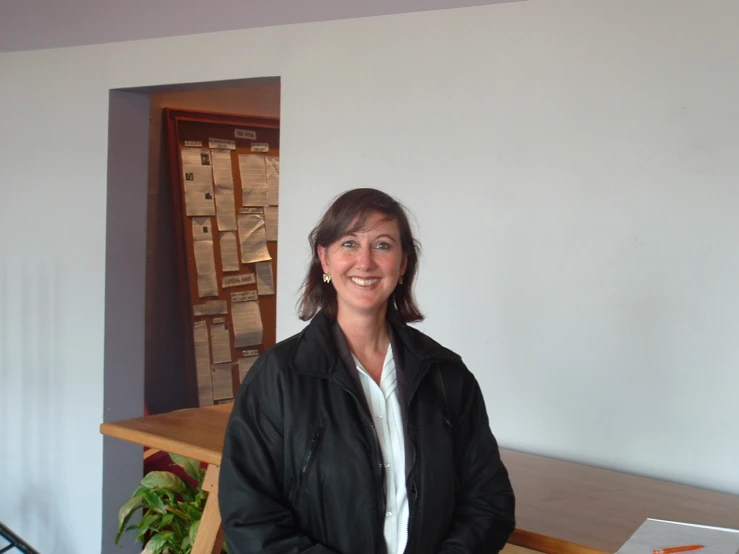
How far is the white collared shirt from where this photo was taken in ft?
5.30

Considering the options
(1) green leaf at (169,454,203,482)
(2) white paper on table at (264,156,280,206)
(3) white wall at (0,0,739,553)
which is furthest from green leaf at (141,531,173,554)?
(2) white paper on table at (264,156,280,206)

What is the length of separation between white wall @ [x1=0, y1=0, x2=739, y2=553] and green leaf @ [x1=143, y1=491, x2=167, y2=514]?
750 mm

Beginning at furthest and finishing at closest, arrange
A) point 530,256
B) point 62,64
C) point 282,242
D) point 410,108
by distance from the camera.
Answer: point 62,64 < point 282,242 < point 410,108 < point 530,256

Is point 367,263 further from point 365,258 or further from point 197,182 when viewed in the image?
point 197,182

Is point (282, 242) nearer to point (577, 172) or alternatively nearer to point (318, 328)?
point (577, 172)

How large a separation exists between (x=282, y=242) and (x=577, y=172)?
3.78 ft

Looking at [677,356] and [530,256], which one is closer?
[677,356]

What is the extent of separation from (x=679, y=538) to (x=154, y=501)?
2036 millimetres

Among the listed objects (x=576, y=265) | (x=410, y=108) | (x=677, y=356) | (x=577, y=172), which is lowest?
(x=677, y=356)

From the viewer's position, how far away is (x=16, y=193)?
13.2 feet

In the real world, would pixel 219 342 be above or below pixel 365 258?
below

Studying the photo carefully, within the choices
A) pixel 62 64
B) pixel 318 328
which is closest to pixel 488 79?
pixel 318 328

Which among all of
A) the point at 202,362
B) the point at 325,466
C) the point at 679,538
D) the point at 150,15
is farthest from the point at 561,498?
the point at 202,362

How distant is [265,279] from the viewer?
499 cm
